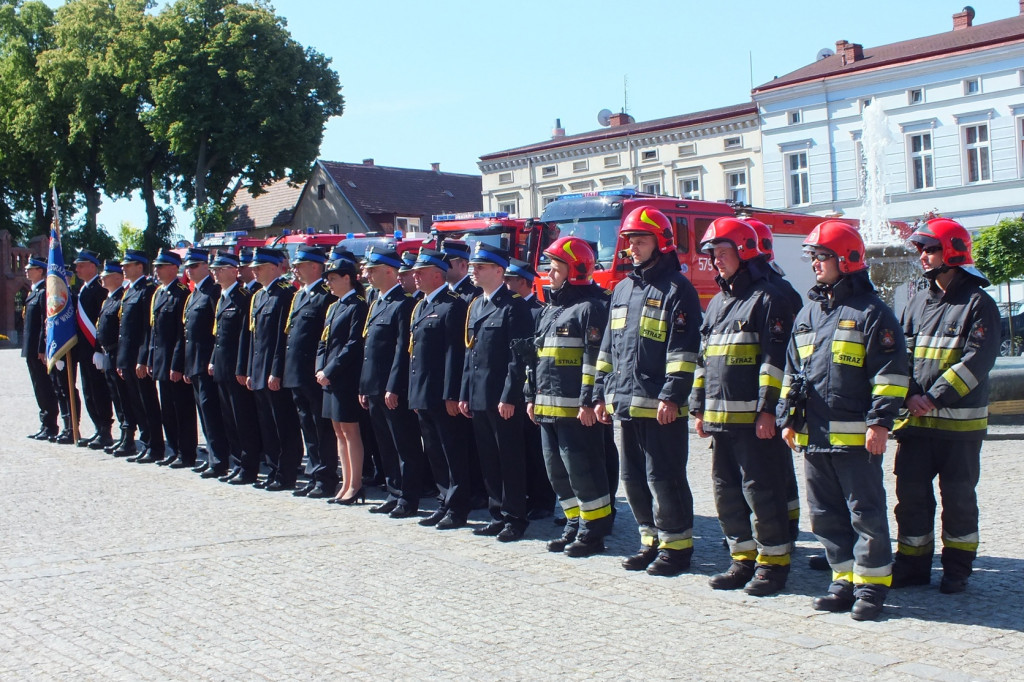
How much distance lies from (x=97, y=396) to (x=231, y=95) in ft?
→ 125

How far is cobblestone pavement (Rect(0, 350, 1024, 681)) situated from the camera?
17.6 feet

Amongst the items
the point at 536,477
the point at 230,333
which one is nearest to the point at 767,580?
the point at 536,477

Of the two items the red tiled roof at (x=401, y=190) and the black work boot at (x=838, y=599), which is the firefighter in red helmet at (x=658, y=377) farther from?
the red tiled roof at (x=401, y=190)

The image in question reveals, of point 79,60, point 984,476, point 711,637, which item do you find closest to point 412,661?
point 711,637

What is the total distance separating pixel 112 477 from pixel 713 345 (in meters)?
7.52

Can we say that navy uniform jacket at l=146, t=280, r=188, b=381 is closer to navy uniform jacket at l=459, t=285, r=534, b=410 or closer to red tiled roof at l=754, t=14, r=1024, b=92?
navy uniform jacket at l=459, t=285, r=534, b=410

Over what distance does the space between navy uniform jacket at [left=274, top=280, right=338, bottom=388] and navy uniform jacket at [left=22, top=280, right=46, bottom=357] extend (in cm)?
626

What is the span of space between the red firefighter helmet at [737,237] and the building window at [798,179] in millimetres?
40363

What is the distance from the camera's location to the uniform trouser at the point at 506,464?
28.2 ft

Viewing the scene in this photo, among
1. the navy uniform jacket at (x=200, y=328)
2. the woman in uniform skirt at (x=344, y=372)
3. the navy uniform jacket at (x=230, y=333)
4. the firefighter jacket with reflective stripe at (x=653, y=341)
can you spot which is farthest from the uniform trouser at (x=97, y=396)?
the firefighter jacket with reflective stripe at (x=653, y=341)

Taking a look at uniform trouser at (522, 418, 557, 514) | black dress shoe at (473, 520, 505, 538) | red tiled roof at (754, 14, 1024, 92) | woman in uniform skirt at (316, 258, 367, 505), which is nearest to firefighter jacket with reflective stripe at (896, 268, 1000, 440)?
black dress shoe at (473, 520, 505, 538)

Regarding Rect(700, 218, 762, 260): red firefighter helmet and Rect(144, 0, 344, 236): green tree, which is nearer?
Rect(700, 218, 762, 260): red firefighter helmet

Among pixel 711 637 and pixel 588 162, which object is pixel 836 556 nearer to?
pixel 711 637

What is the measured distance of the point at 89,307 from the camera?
1478cm
